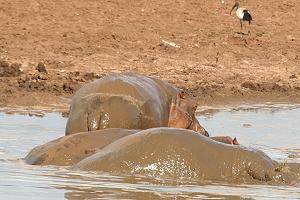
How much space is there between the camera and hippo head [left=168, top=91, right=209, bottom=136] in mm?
9812

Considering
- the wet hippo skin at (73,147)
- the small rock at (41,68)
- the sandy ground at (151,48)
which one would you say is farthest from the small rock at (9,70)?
the wet hippo skin at (73,147)

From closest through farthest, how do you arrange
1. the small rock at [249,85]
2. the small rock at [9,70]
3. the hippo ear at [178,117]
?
the hippo ear at [178,117] → the small rock at [9,70] → the small rock at [249,85]

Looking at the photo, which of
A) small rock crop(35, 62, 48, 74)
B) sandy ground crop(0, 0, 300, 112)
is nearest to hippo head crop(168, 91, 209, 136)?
sandy ground crop(0, 0, 300, 112)

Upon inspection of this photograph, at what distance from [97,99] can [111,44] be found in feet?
25.1

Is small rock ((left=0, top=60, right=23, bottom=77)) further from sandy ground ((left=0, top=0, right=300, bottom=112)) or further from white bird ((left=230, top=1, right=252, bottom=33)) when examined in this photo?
white bird ((left=230, top=1, right=252, bottom=33))

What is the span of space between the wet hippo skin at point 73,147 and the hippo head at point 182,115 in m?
1.80

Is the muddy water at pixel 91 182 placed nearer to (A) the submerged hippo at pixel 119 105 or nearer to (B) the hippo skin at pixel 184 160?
(B) the hippo skin at pixel 184 160

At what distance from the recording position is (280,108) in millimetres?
13969

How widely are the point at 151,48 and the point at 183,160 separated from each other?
9.50m

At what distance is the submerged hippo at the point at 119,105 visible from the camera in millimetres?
8821

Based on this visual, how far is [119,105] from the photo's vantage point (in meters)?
8.94

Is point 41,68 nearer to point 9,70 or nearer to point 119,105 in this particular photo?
point 9,70

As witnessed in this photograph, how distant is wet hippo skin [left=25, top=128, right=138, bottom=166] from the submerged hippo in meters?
0.73

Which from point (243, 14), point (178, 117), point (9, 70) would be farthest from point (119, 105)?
point (243, 14)
